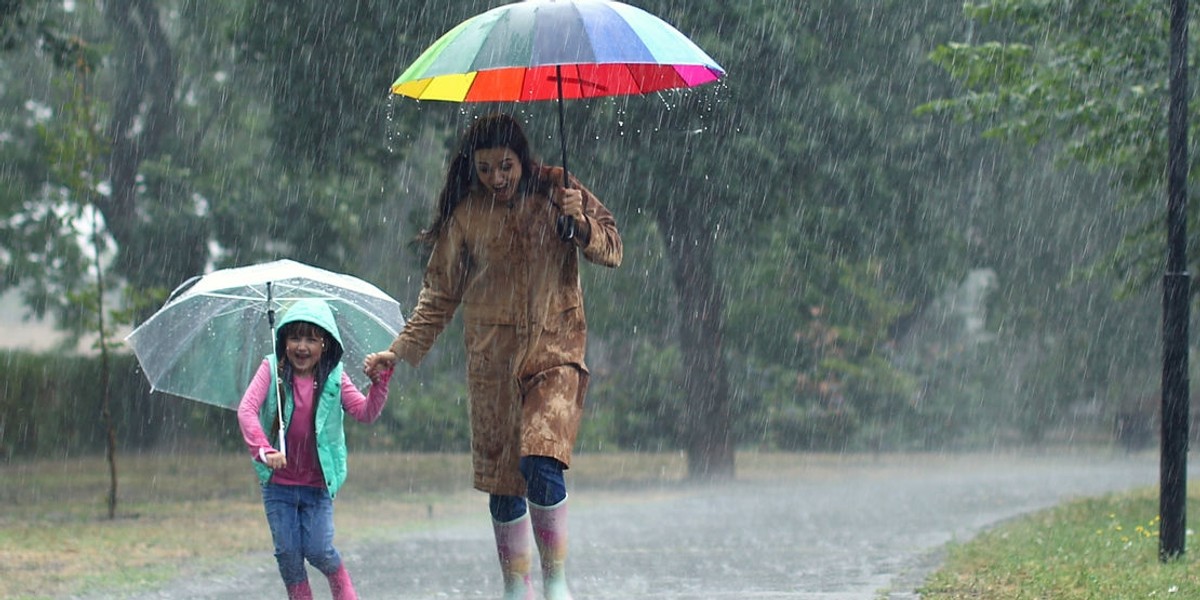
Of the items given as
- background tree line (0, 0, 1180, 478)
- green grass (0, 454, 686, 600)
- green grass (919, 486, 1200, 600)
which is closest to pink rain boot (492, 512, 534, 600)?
green grass (919, 486, 1200, 600)

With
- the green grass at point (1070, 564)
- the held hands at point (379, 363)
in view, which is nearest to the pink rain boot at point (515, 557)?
the held hands at point (379, 363)

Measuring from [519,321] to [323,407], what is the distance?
971mm

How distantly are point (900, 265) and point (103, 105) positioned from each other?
16.0m

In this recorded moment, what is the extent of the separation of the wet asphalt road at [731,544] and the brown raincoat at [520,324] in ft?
9.36

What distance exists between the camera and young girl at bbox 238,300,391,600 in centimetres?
681

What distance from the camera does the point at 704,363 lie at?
2500cm

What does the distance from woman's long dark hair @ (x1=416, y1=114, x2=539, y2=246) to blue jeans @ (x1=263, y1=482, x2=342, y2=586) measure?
3.60ft

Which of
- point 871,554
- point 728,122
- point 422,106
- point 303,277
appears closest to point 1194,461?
point 728,122

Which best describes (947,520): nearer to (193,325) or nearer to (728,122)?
(728,122)

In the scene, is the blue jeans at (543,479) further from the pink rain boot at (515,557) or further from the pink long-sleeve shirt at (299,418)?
the pink long-sleeve shirt at (299,418)

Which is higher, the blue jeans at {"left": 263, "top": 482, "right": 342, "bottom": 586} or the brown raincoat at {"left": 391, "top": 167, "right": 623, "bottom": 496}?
the brown raincoat at {"left": 391, "top": 167, "right": 623, "bottom": 496}

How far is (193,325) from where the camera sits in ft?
25.1

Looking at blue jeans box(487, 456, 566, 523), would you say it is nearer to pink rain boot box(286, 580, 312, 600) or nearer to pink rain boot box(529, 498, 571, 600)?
pink rain boot box(529, 498, 571, 600)

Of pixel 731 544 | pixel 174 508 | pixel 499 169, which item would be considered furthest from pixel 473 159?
pixel 174 508
